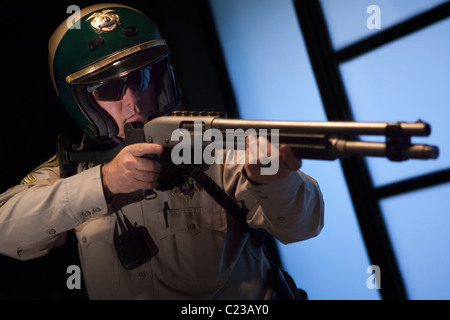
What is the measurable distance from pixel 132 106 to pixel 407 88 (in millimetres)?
1185

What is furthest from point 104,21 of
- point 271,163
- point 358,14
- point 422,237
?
point 422,237

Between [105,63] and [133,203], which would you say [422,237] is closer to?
[133,203]

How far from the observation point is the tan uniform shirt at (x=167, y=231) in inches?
54.0

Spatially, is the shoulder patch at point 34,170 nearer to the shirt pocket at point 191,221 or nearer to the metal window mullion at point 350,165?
the shirt pocket at point 191,221

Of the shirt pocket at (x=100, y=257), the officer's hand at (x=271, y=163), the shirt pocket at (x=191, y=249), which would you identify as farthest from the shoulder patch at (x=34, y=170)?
the officer's hand at (x=271, y=163)

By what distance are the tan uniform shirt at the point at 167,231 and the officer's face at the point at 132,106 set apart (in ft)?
0.98

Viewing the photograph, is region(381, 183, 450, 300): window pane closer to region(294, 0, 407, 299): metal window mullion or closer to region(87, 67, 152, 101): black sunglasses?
region(294, 0, 407, 299): metal window mullion

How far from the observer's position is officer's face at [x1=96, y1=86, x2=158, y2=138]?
5.24 ft

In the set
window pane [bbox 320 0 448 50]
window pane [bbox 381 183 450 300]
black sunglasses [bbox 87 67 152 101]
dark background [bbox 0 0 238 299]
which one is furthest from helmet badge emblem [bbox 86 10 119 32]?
window pane [bbox 381 183 450 300]

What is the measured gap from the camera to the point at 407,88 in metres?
1.89

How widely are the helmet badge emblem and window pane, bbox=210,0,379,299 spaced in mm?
963
